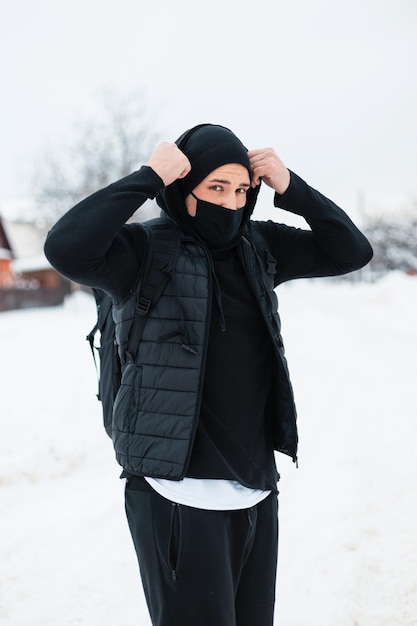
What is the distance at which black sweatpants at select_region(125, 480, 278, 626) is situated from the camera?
85.4 inches

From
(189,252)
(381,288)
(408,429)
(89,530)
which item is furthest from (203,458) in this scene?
(381,288)

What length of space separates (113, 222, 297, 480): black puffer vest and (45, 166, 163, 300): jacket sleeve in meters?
0.11

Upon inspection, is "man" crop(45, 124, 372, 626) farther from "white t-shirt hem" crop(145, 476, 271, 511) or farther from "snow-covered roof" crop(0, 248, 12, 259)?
"snow-covered roof" crop(0, 248, 12, 259)

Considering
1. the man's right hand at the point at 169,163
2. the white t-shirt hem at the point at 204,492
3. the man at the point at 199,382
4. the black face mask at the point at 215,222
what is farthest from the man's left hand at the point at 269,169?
the white t-shirt hem at the point at 204,492

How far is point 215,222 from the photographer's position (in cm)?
236

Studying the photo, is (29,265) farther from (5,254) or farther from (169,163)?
(169,163)

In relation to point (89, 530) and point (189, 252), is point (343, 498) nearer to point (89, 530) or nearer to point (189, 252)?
point (89, 530)

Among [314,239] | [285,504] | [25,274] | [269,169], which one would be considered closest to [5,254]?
[25,274]

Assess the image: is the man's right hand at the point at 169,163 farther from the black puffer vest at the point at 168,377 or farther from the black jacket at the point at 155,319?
the black puffer vest at the point at 168,377

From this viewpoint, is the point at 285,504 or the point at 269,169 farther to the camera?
the point at 285,504

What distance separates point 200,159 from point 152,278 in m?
0.45

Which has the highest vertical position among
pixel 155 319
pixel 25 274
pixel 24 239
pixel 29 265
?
pixel 24 239

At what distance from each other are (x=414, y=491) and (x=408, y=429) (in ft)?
6.22

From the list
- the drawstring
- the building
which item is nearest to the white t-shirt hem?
the drawstring
